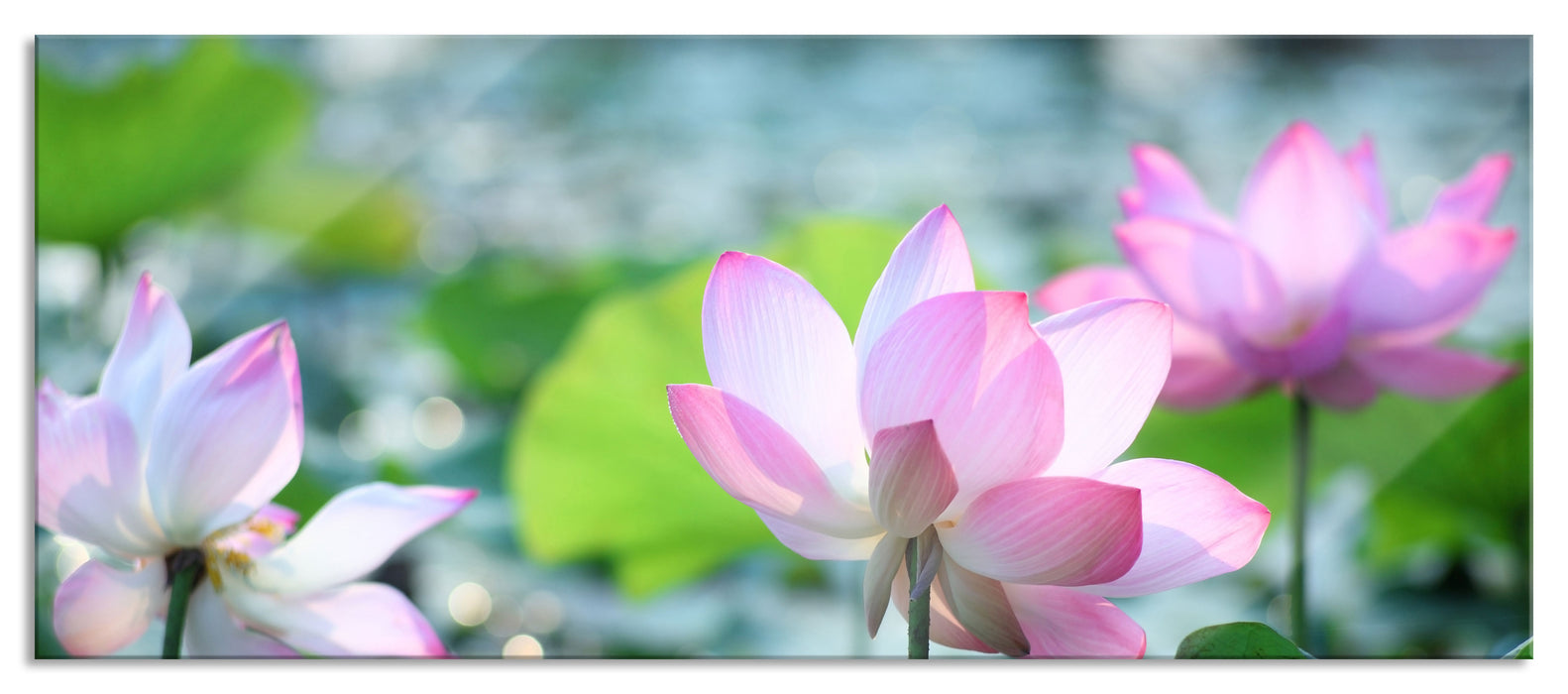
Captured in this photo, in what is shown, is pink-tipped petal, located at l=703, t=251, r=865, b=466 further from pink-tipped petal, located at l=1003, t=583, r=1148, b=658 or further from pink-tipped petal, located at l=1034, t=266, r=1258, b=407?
pink-tipped petal, located at l=1034, t=266, r=1258, b=407

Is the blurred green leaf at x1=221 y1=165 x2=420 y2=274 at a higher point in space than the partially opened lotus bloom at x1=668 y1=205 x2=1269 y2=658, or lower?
higher

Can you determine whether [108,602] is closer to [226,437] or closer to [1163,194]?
[226,437]

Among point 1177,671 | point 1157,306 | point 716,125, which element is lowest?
point 1177,671

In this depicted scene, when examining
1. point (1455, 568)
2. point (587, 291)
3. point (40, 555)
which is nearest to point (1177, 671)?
point (1455, 568)

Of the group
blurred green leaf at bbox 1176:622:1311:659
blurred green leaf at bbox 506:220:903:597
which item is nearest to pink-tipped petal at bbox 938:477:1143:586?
blurred green leaf at bbox 1176:622:1311:659

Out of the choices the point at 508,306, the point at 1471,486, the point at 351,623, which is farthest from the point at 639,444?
the point at 1471,486

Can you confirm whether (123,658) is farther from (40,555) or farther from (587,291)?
(587,291)
